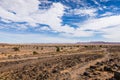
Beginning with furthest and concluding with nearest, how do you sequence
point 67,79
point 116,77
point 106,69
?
point 106,69, point 67,79, point 116,77

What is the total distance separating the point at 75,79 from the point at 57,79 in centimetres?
214

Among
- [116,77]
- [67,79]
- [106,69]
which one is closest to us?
[116,77]

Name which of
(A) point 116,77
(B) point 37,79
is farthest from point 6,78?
(A) point 116,77

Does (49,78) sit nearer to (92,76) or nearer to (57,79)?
(57,79)

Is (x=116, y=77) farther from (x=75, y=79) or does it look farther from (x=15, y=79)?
(x=15, y=79)

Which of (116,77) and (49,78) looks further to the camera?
(49,78)

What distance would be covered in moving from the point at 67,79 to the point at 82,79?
1.83 metres

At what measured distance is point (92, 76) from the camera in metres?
23.1

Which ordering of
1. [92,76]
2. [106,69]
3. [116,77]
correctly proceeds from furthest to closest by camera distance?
[106,69] < [92,76] < [116,77]

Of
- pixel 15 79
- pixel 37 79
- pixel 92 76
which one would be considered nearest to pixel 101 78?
pixel 92 76

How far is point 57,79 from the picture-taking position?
21484mm

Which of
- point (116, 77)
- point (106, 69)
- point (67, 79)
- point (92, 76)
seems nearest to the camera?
point (116, 77)

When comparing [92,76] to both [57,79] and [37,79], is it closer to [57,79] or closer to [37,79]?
[57,79]

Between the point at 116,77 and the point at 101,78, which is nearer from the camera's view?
the point at 116,77
